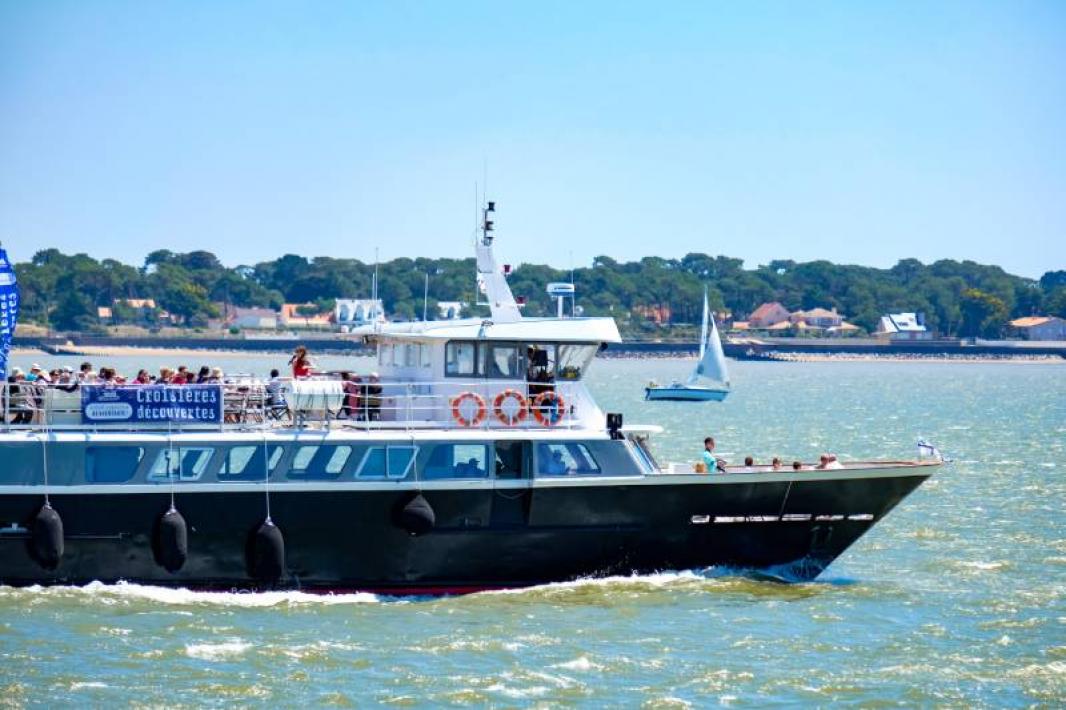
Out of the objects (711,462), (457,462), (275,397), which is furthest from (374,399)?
(711,462)

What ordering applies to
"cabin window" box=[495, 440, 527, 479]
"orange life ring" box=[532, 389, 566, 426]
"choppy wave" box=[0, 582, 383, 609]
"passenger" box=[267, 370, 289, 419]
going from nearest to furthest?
"choppy wave" box=[0, 582, 383, 609] → "cabin window" box=[495, 440, 527, 479] → "passenger" box=[267, 370, 289, 419] → "orange life ring" box=[532, 389, 566, 426]

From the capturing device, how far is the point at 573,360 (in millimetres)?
26734

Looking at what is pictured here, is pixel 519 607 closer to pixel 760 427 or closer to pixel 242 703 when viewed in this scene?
pixel 242 703

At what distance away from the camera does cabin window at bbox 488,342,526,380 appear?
26531mm

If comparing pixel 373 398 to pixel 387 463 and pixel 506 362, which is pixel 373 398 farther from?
pixel 506 362

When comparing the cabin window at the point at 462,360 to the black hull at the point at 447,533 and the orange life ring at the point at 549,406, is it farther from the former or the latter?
the black hull at the point at 447,533

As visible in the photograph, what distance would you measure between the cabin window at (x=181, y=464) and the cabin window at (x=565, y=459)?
180 inches

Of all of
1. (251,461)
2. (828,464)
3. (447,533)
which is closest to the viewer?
(251,461)

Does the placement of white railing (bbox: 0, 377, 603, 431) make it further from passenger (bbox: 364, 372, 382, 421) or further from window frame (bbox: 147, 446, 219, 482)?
window frame (bbox: 147, 446, 219, 482)

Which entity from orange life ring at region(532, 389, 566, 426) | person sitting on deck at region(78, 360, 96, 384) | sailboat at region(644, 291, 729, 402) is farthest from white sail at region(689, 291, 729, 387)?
person sitting on deck at region(78, 360, 96, 384)

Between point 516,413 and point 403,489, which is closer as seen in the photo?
point 403,489

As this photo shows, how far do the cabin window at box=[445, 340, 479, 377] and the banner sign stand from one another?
3466 millimetres

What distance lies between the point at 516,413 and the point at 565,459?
3.95 feet

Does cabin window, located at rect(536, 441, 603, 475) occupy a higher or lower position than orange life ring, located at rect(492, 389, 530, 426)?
lower
